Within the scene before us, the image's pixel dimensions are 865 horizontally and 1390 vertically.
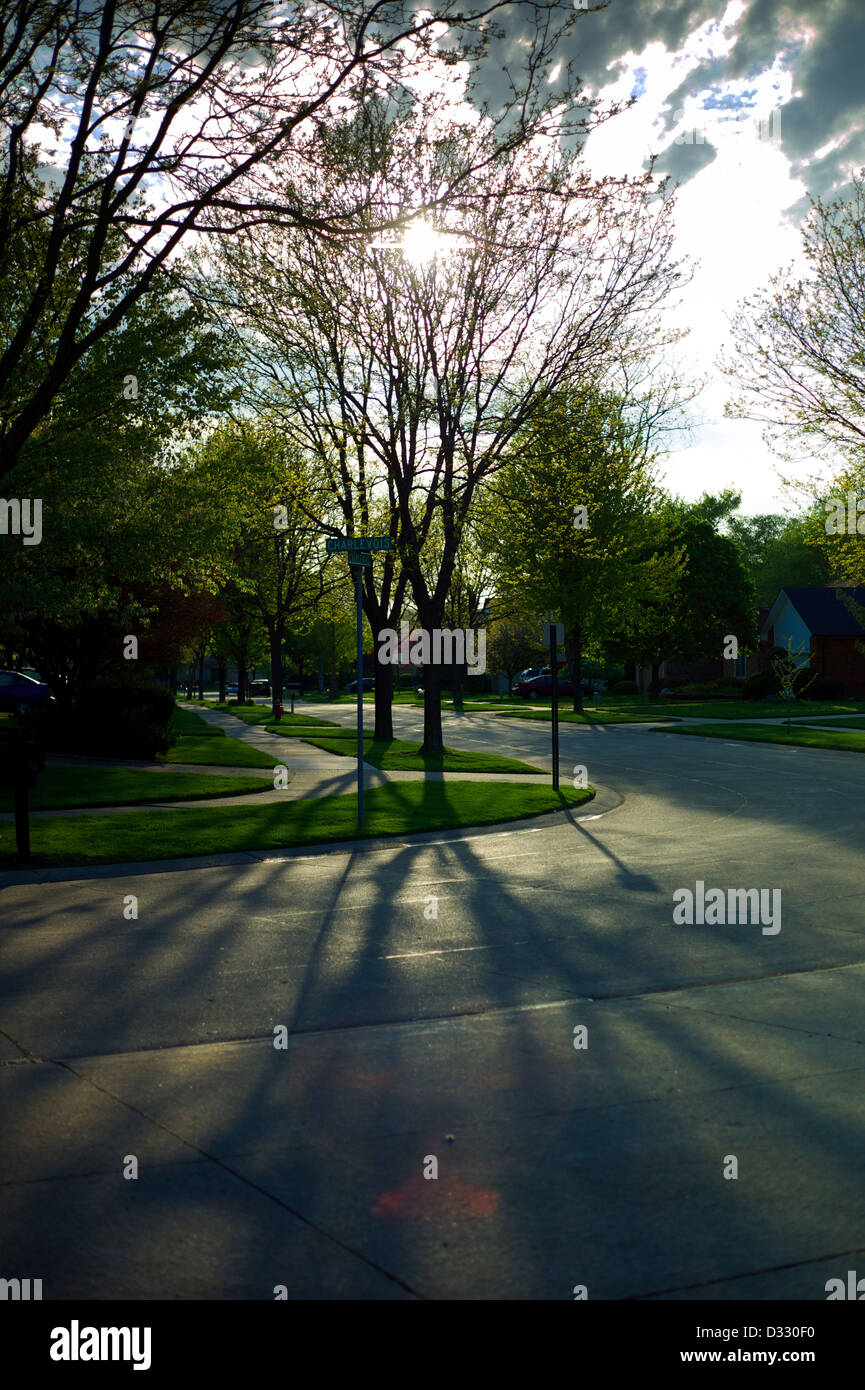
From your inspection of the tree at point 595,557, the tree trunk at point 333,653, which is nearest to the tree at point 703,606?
the tree at point 595,557

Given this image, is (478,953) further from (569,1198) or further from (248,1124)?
(569,1198)

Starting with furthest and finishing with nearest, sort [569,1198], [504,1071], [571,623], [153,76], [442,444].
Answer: [571,623] → [442,444] → [153,76] → [504,1071] → [569,1198]

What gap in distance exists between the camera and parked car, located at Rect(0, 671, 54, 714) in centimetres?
3153

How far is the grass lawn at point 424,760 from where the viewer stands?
23.3m

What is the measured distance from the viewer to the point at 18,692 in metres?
32.3

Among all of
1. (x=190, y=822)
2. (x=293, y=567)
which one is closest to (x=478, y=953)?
(x=190, y=822)

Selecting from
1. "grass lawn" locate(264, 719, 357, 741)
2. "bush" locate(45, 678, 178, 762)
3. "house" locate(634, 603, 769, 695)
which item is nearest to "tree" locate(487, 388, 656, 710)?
"grass lawn" locate(264, 719, 357, 741)

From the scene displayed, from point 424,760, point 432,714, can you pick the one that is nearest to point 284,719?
point 432,714

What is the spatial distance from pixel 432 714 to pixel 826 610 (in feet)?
146

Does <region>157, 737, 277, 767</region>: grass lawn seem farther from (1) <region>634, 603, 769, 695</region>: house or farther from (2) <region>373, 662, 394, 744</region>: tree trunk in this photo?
(1) <region>634, 603, 769, 695</region>: house

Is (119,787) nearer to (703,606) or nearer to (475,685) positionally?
(703,606)

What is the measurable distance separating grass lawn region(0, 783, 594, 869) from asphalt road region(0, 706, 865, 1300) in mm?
1533

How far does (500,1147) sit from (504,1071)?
960 millimetres

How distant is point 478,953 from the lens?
320 inches
